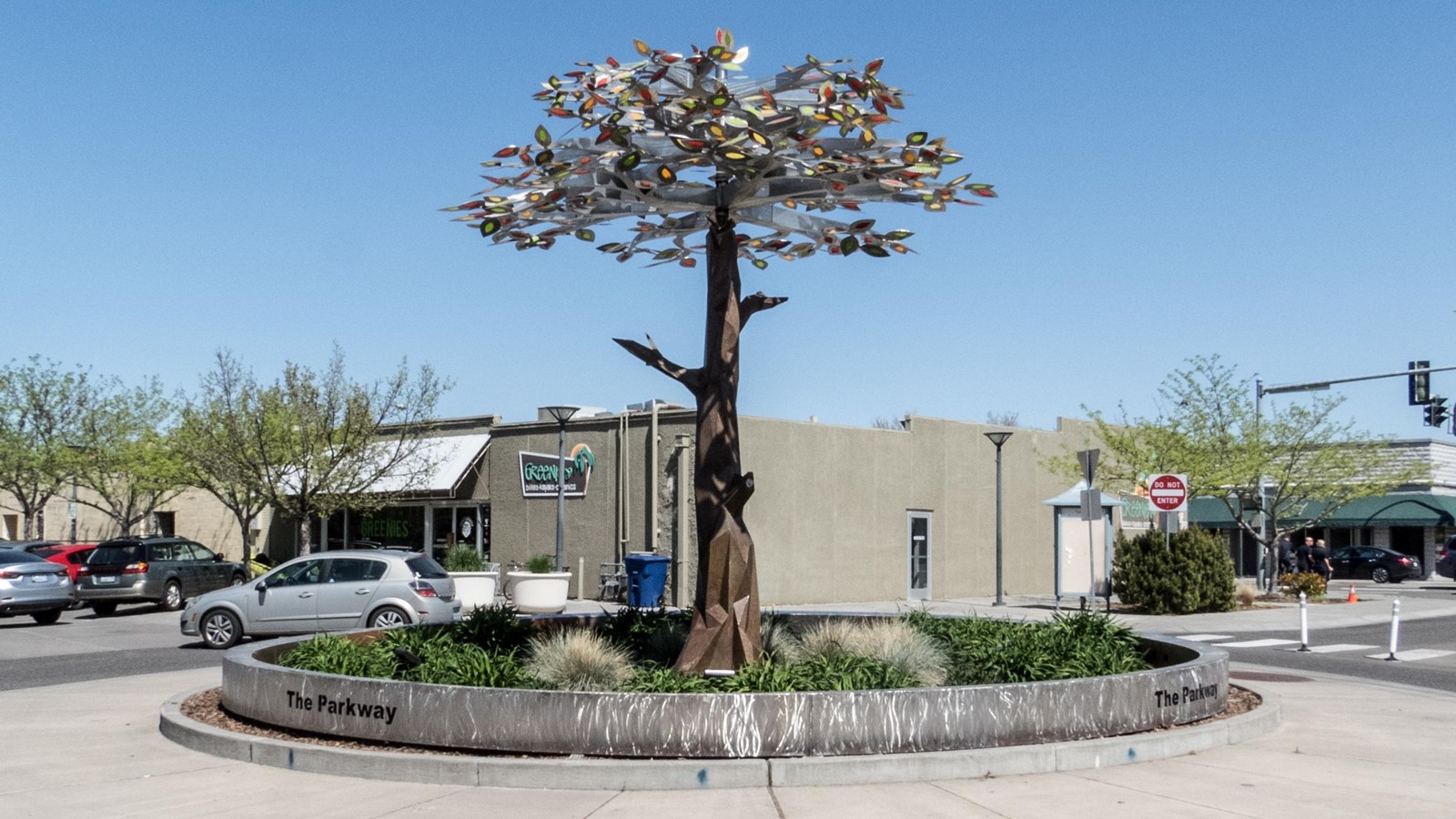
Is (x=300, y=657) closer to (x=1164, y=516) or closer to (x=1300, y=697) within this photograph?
(x=1300, y=697)

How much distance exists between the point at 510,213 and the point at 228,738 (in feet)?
16.3

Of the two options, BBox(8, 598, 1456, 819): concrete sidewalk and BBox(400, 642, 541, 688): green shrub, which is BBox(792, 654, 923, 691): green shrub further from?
BBox(400, 642, 541, 688): green shrub

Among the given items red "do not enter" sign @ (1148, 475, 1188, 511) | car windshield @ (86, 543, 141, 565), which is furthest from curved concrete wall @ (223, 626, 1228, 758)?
car windshield @ (86, 543, 141, 565)

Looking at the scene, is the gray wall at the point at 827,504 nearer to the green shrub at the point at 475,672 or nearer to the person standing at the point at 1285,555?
the person standing at the point at 1285,555

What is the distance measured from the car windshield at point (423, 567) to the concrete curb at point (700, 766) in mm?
10105

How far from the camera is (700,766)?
8.59 m

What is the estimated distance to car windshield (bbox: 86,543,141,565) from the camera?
2733cm

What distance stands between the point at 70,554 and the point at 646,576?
12467 mm

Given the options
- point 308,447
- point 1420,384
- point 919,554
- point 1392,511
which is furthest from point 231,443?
point 1392,511

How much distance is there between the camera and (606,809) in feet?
26.2

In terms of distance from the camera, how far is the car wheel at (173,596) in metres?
28.1

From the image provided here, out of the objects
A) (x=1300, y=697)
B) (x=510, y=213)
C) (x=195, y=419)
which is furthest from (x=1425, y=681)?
(x=195, y=419)

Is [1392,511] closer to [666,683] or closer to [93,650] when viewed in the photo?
[93,650]

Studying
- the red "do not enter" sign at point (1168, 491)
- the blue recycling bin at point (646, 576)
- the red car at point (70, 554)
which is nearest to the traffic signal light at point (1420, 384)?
the red "do not enter" sign at point (1168, 491)
